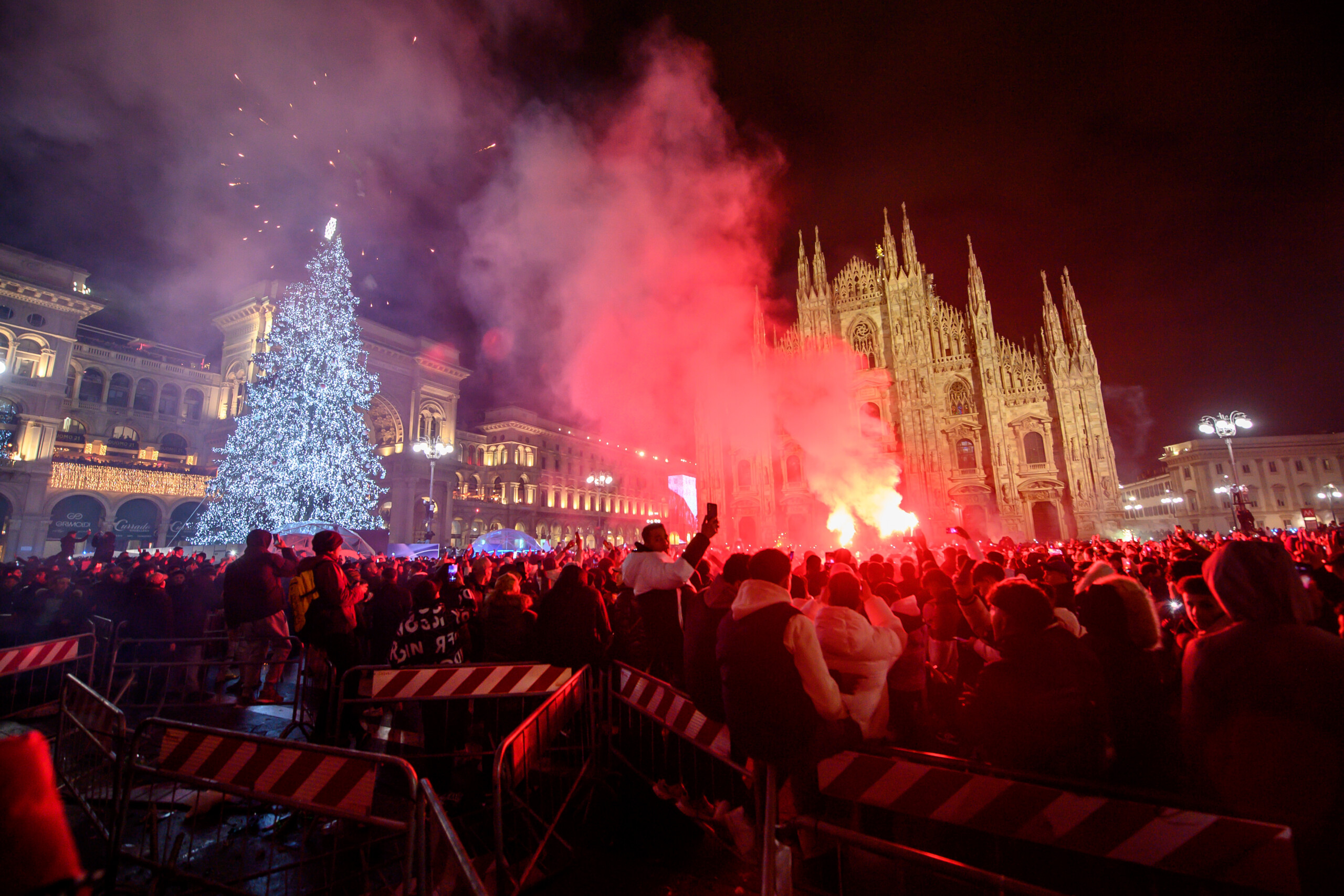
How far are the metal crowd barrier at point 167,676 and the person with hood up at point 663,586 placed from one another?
430 centimetres

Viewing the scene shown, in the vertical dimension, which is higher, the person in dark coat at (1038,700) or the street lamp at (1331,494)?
the street lamp at (1331,494)

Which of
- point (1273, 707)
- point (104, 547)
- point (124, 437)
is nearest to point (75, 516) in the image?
point (124, 437)

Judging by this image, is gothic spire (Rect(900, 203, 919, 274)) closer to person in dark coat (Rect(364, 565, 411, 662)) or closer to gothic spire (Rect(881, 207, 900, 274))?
gothic spire (Rect(881, 207, 900, 274))

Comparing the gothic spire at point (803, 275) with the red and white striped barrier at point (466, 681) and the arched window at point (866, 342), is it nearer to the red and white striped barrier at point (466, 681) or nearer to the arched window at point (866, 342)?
the arched window at point (866, 342)

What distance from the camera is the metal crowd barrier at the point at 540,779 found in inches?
130

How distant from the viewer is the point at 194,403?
1383 inches

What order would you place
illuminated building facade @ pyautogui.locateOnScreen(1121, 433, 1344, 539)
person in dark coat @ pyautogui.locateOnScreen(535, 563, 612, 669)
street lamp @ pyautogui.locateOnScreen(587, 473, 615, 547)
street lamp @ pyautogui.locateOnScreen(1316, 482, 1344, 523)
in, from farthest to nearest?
street lamp @ pyautogui.locateOnScreen(587, 473, 615, 547), illuminated building facade @ pyautogui.locateOnScreen(1121, 433, 1344, 539), street lamp @ pyautogui.locateOnScreen(1316, 482, 1344, 523), person in dark coat @ pyautogui.locateOnScreen(535, 563, 612, 669)

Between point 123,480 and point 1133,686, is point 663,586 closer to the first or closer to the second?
point 1133,686

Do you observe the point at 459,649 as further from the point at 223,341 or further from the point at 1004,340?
the point at 223,341

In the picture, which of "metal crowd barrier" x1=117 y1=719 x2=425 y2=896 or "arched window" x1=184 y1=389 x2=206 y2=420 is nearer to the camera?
"metal crowd barrier" x1=117 y1=719 x2=425 y2=896

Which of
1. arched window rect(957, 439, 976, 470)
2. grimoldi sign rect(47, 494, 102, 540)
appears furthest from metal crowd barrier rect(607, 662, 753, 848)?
arched window rect(957, 439, 976, 470)

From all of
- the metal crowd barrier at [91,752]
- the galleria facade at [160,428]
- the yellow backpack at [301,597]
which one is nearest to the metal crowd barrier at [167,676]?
the yellow backpack at [301,597]

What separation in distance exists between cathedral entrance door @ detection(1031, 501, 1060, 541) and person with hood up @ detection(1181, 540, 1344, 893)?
35741mm

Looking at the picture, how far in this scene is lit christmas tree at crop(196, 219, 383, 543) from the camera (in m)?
23.0
